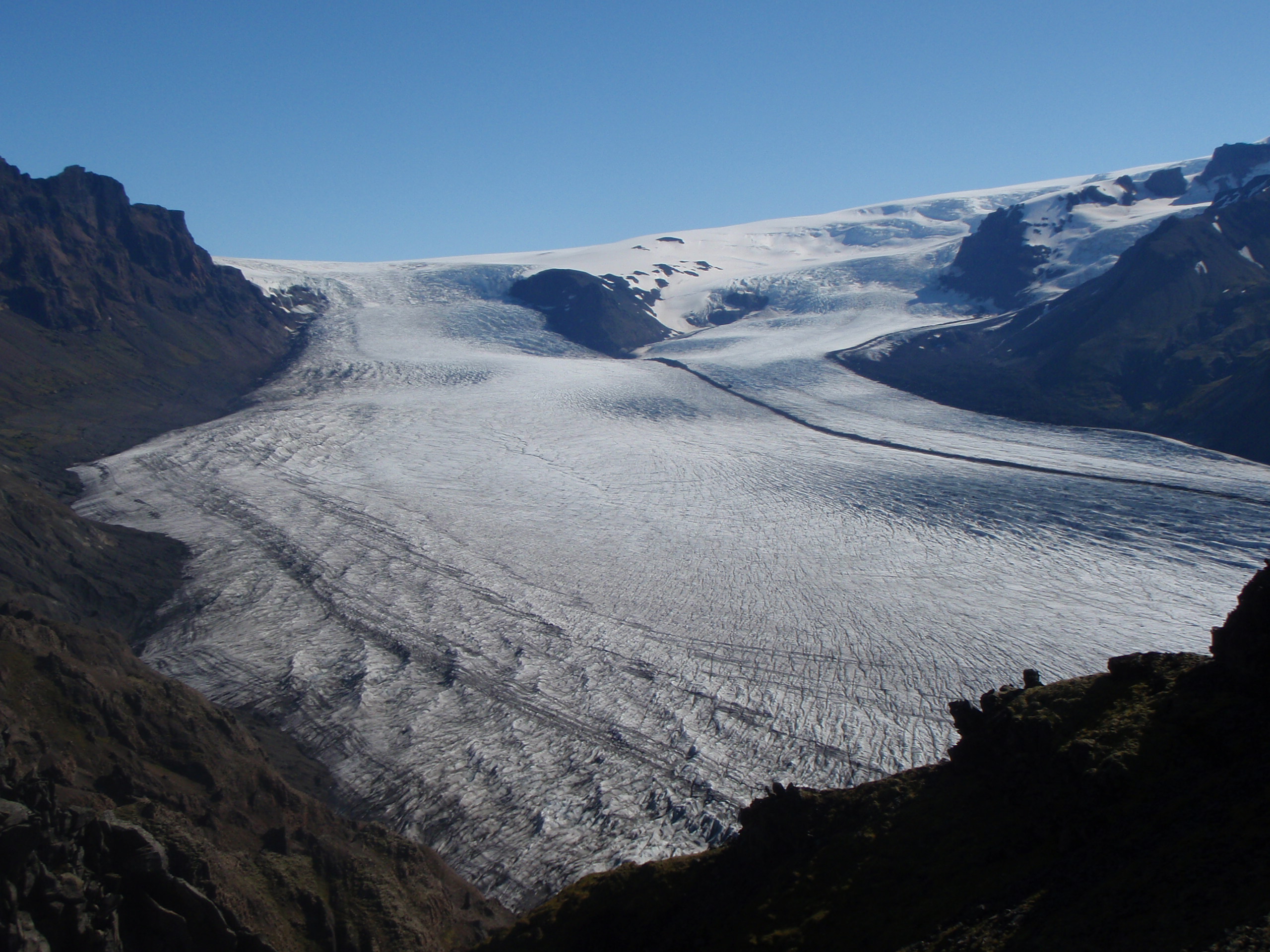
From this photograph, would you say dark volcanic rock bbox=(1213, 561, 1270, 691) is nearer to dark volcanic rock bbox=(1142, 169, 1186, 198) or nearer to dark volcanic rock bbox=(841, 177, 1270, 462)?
dark volcanic rock bbox=(841, 177, 1270, 462)

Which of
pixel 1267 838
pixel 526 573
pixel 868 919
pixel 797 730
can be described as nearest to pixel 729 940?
pixel 868 919

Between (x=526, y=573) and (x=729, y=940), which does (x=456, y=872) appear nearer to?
(x=729, y=940)

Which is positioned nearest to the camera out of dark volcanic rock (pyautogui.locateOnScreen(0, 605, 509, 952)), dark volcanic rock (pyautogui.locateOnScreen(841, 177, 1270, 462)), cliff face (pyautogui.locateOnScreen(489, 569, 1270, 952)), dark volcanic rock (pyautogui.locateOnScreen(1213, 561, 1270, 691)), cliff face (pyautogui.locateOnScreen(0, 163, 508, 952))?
cliff face (pyautogui.locateOnScreen(489, 569, 1270, 952))

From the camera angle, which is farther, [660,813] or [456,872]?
[660,813]

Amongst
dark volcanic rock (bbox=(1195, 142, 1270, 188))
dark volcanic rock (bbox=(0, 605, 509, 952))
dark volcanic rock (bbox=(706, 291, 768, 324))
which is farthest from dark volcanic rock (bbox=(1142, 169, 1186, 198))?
dark volcanic rock (bbox=(0, 605, 509, 952))

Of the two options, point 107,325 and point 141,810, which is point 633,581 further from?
point 107,325

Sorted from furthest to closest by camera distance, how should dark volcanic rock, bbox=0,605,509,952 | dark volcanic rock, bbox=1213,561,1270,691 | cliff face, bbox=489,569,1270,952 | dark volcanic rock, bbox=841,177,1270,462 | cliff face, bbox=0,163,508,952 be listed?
dark volcanic rock, bbox=841,177,1270,462 < cliff face, bbox=0,163,508,952 < dark volcanic rock, bbox=0,605,509,952 < dark volcanic rock, bbox=1213,561,1270,691 < cliff face, bbox=489,569,1270,952

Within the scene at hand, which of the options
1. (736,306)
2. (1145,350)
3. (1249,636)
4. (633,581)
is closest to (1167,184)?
(736,306)
